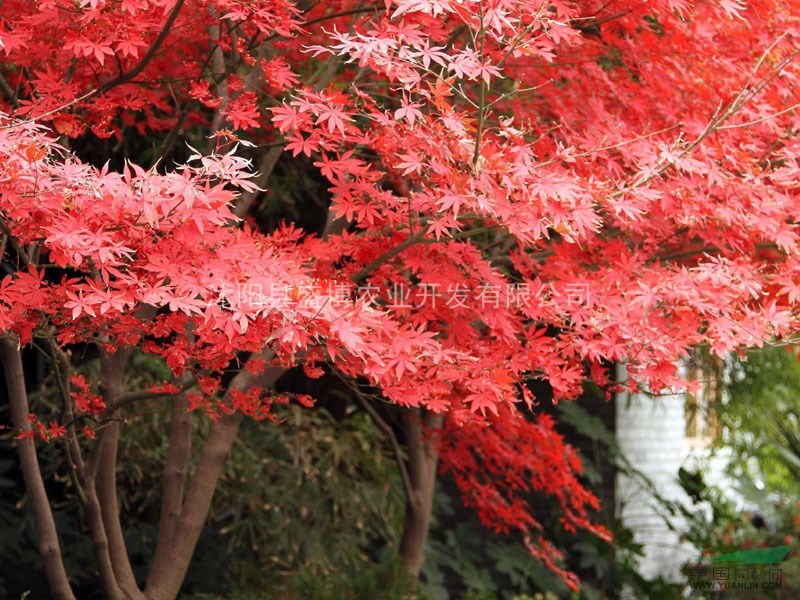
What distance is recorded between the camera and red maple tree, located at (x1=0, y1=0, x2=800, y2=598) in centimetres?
231

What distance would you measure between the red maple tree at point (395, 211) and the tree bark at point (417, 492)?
94 cm

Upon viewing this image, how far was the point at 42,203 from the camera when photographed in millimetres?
2203

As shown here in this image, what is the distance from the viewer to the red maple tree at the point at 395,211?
2.31 metres

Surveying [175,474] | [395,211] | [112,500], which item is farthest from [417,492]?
[395,211]

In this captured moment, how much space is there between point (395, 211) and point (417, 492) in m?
2.02

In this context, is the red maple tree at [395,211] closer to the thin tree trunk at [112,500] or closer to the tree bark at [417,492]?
the thin tree trunk at [112,500]

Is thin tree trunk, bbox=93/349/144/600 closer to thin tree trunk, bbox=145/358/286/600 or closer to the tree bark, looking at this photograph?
thin tree trunk, bbox=145/358/286/600

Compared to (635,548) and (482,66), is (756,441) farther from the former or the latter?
(482,66)

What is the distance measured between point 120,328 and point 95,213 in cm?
49

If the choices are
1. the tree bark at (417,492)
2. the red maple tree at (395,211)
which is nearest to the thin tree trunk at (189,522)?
the red maple tree at (395,211)

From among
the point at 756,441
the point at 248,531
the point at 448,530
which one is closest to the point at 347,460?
the point at 248,531

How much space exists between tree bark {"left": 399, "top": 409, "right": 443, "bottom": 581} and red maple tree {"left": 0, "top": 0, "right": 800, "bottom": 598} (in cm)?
94

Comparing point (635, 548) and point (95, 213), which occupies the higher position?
point (95, 213)

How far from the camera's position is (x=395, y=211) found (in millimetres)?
3000
